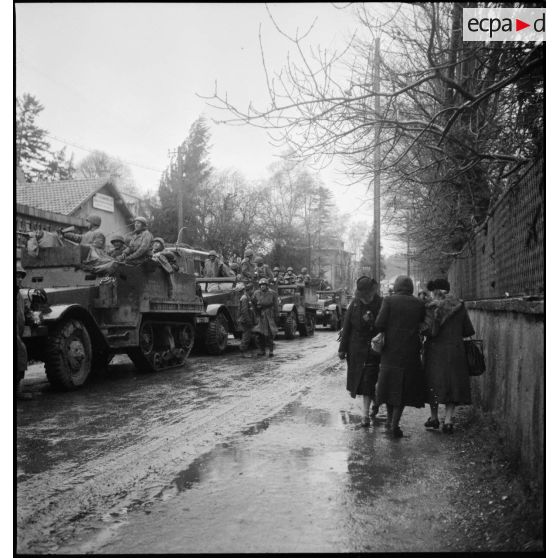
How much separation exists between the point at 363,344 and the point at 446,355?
94 cm

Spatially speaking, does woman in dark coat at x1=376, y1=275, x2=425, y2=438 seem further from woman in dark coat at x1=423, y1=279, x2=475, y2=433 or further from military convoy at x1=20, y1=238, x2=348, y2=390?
military convoy at x1=20, y1=238, x2=348, y2=390

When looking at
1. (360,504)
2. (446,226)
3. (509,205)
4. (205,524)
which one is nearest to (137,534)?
(205,524)

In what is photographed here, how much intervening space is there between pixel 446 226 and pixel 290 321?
883 cm

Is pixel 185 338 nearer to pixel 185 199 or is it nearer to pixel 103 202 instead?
pixel 103 202

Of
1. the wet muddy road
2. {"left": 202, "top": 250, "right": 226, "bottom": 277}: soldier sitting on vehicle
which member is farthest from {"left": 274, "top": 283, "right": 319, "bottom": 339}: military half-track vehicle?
the wet muddy road

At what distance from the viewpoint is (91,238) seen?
33.4ft

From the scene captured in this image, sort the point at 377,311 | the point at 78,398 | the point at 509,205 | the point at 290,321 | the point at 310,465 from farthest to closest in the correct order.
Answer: the point at 290,321, the point at 78,398, the point at 377,311, the point at 509,205, the point at 310,465

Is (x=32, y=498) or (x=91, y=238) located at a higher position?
(x=91, y=238)

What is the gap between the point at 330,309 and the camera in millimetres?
24969

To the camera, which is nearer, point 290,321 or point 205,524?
point 205,524

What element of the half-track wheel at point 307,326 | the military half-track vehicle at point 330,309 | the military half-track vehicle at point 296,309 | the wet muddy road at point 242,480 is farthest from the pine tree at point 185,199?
the wet muddy road at point 242,480

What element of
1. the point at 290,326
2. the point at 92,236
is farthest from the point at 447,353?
the point at 290,326

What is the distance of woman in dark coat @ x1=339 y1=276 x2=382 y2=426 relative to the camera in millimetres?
6754

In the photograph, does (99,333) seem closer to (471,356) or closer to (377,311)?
(377,311)
